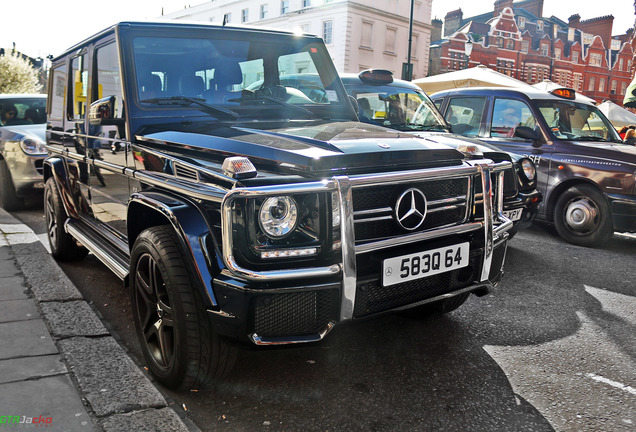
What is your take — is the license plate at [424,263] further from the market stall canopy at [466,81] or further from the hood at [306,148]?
the market stall canopy at [466,81]

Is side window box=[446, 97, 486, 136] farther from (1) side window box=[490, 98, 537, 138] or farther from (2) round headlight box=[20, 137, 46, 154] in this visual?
(2) round headlight box=[20, 137, 46, 154]

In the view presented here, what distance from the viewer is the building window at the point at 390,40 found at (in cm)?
4412

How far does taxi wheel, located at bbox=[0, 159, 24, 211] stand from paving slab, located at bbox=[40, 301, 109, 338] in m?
4.96

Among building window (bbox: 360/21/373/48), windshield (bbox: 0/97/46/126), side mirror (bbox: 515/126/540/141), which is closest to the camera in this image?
side mirror (bbox: 515/126/540/141)

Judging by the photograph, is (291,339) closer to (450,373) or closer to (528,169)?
(450,373)

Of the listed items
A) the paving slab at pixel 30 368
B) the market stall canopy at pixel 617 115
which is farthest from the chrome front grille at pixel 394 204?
the market stall canopy at pixel 617 115

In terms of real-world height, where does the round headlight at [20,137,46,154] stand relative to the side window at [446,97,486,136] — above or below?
below

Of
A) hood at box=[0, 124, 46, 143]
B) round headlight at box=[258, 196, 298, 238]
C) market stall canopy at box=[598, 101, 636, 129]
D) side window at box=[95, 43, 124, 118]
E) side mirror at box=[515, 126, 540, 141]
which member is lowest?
round headlight at box=[258, 196, 298, 238]

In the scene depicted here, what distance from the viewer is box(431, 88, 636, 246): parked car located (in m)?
6.51

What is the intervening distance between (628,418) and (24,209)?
8.19 meters

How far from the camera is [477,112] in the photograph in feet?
24.7

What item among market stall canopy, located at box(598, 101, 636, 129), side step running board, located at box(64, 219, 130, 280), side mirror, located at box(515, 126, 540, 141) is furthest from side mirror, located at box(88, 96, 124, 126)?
market stall canopy, located at box(598, 101, 636, 129)

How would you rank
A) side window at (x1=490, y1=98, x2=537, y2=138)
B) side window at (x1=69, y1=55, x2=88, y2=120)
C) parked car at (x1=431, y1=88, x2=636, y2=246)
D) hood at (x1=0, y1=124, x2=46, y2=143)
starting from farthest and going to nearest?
1. hood at (x1=0, y1=124, x2=46, y2=143)
2. side window at (x1=490, y1=98, x2=537, y2=138)
3. parked car at (x1=431, y1=88, x2=636, y2=246)
4. side window at (x1=69, y1=55, x2=88, y2=120)

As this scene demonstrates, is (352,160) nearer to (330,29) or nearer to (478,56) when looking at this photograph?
(330,29)
